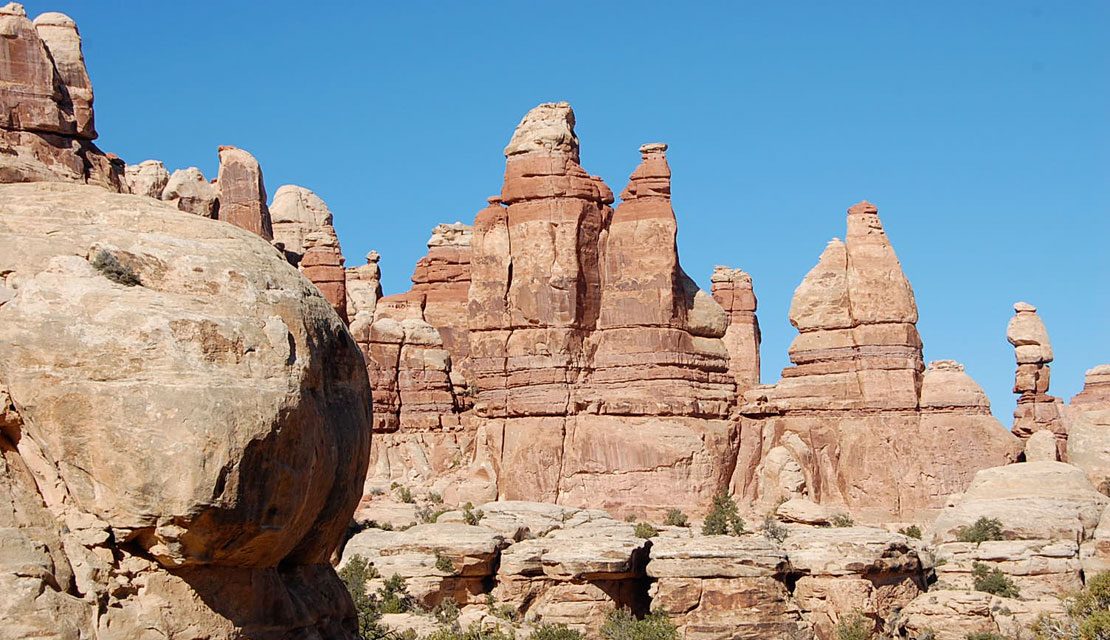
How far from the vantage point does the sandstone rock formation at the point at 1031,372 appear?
209 feet

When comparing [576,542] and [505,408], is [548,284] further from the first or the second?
[576,542]

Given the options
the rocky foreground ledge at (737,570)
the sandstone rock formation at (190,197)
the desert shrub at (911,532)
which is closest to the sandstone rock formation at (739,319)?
the desert shrub at (911,532)

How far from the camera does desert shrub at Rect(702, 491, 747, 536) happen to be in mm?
45062

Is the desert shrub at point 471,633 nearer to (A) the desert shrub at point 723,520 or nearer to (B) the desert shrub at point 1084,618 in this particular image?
(A) the desert shrub at point 723,520

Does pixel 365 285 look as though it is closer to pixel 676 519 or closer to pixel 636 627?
pixel 676 519

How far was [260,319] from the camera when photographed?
9742mm

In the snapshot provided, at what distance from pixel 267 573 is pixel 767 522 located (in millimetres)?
36540

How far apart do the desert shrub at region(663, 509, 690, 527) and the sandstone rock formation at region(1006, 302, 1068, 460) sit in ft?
69.2

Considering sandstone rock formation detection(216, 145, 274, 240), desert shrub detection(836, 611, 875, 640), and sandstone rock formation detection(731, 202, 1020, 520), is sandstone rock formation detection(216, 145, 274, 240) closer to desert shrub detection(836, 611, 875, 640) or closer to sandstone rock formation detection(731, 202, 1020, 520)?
desert shrub detection(836, 611, 875, 640)

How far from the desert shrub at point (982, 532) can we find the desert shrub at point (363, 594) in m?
16.1

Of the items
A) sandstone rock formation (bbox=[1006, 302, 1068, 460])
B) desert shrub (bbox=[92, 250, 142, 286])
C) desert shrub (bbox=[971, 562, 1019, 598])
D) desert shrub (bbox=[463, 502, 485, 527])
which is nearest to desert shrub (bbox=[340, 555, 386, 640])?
desert shrub (bbox=[463, 502, 485, 527])

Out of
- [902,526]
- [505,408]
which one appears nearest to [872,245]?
[902,526]

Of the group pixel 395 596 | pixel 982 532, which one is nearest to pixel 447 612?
pixel 395 596

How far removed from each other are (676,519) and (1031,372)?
24305mm
